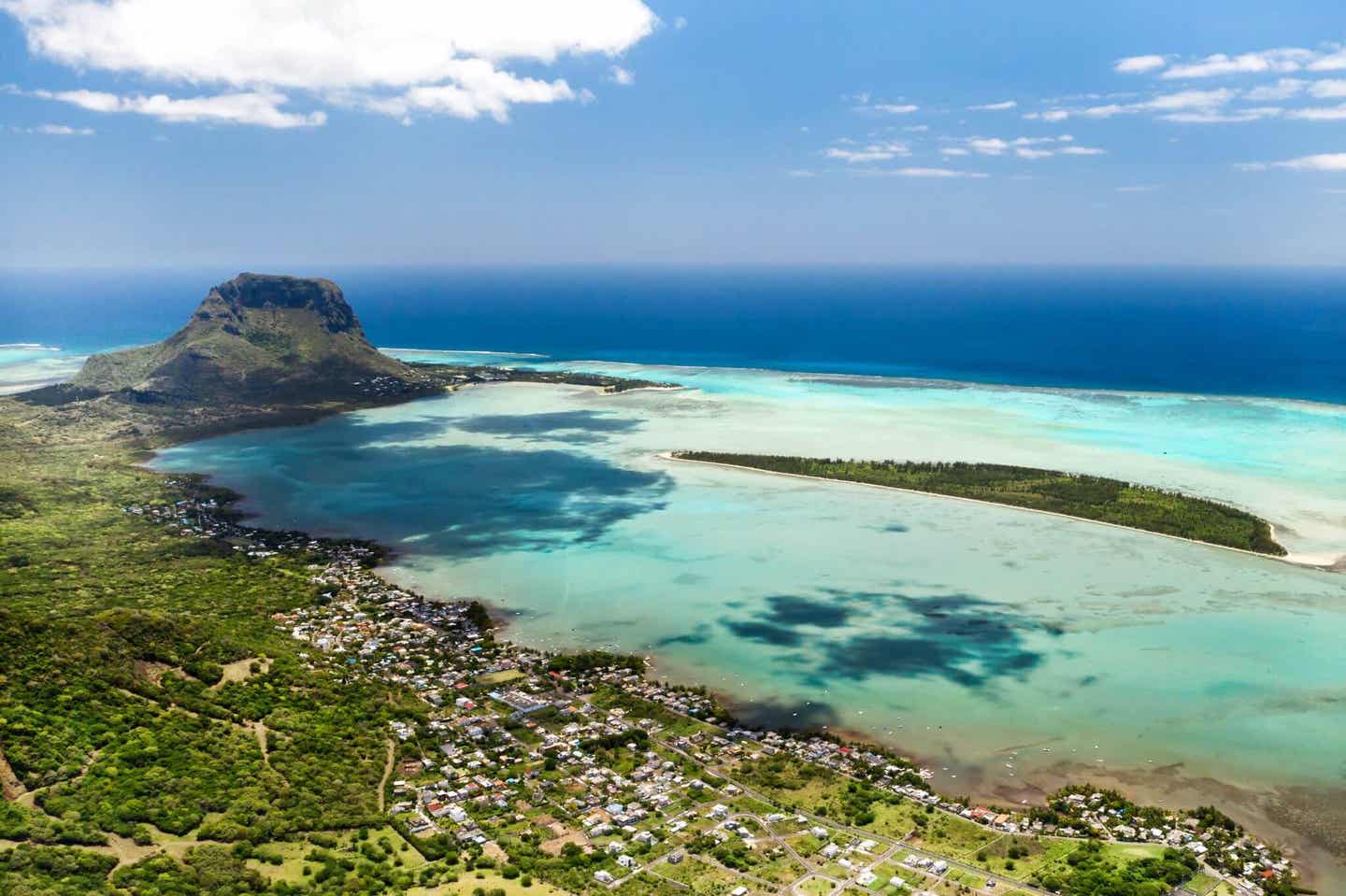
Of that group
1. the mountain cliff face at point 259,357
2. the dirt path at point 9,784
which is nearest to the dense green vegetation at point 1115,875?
the dirt path at point 9,784

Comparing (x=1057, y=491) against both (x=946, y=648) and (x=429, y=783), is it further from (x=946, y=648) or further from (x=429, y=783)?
(x=429, y=783)

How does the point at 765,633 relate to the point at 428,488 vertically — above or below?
below

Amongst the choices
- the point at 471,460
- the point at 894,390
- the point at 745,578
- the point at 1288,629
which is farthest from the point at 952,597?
the point at 894,390

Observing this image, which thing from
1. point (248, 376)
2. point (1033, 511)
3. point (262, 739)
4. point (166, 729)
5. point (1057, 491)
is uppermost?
point (248, 376)

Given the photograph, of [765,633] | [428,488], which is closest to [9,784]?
[765,633]

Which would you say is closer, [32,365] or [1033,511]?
[1033,511]

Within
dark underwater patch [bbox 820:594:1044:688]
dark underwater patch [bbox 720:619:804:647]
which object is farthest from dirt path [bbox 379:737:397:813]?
dark underwater patch [bbox 820:594:1044:688]

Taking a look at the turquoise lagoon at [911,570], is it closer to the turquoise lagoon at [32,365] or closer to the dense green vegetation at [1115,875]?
the dense green vegetation at [1115,875]
